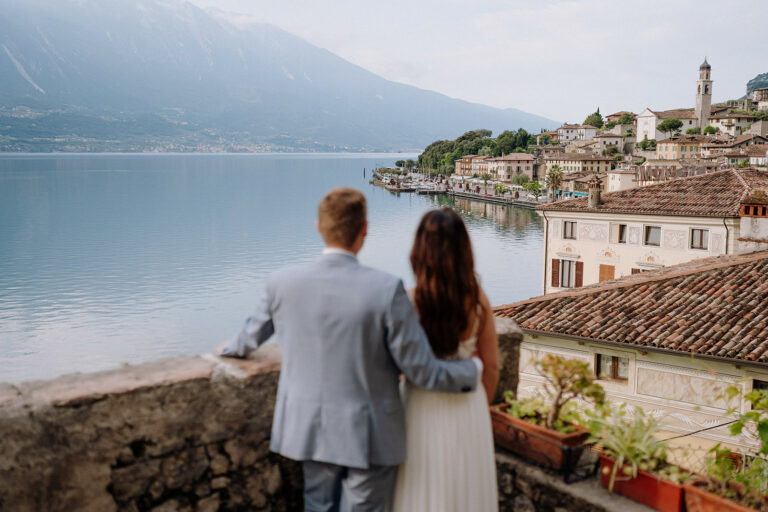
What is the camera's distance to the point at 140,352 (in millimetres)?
36625

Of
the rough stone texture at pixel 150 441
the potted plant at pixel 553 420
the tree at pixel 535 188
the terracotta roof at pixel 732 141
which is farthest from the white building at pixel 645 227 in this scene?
the terracotta roof at pixel 732 141

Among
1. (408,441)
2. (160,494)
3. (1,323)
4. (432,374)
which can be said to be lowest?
(1,323)

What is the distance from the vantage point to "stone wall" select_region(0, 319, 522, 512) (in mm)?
2635

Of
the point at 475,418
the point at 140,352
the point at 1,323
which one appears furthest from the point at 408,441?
the point at 1,323

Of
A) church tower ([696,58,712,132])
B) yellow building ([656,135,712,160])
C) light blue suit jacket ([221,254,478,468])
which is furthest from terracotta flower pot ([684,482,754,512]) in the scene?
church tower ([696,58,712,132])

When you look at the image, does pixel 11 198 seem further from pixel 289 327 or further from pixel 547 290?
pixel 289 327

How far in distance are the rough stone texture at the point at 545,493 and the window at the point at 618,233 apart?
28.7 metres

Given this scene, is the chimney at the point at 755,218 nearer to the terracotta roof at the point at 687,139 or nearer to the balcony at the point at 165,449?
the balcony at the point at 165,449

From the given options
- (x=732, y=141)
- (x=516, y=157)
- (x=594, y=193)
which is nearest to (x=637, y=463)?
(x=594, y=193)

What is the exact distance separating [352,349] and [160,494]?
47.9 inches

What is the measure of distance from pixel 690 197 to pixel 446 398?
29.5 m

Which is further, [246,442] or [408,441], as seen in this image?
[246,442]

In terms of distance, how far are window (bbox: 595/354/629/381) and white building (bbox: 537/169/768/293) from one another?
12.8m

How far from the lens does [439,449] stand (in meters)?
2.63
